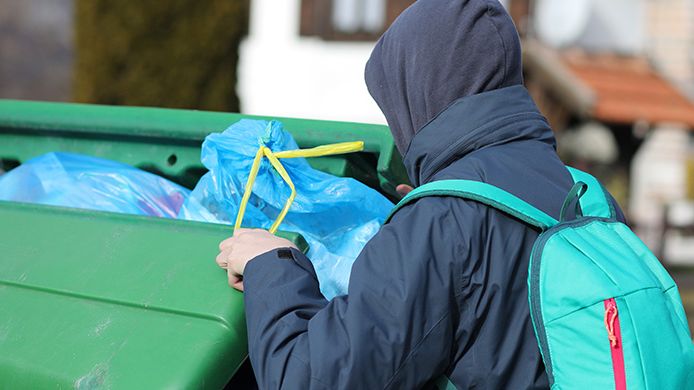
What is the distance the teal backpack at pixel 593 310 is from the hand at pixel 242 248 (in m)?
0.29

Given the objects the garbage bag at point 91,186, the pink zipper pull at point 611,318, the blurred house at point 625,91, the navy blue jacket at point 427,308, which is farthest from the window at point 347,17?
the pink zipper pull at point 611,318

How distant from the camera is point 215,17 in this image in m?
7.67

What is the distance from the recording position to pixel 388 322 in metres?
1.30

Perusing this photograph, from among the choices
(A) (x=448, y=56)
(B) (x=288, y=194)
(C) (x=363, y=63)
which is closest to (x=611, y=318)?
(A) (x=448, y=56)

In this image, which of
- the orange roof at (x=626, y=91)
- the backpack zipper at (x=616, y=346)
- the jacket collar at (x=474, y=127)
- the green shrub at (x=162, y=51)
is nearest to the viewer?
the backpack zipper at (x=616, y=346)

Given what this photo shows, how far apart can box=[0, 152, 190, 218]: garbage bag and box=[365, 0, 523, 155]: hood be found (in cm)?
79

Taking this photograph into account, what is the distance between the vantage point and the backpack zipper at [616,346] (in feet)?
4.23

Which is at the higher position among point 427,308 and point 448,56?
point 448,56

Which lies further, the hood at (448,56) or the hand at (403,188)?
the hand at (403,188)

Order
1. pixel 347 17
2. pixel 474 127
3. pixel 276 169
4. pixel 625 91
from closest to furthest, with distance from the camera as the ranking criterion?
pixel 474 127, pixel 276 169, pixel 625 91, pixel 347 17

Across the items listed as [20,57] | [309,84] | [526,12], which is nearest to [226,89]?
[309,84]

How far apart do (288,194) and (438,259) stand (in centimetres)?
59

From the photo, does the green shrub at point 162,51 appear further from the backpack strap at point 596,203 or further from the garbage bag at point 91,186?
the backpack strap at point 596,203

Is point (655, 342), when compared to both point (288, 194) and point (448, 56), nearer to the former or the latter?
point (448, 56)
